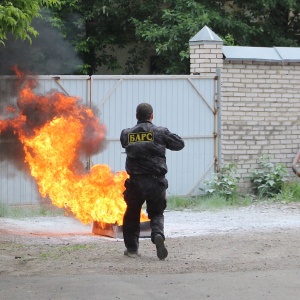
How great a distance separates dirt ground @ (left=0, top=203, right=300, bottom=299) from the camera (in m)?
8.48

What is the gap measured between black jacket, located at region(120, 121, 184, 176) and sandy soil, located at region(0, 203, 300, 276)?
1.01m

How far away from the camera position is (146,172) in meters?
10.3

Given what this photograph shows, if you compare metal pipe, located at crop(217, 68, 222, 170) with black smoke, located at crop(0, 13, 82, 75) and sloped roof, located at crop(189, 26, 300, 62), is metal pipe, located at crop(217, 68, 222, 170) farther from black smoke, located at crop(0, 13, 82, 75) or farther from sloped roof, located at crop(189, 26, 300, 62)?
black smoke, located at crop(0, 13, 82, 75)

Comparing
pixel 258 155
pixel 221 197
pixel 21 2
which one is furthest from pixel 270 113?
pixel 21 2

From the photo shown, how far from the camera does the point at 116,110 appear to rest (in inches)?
629

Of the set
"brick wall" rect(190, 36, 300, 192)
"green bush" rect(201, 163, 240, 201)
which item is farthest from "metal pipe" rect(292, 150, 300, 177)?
"green bush" rect(201, 163, 240, 201)

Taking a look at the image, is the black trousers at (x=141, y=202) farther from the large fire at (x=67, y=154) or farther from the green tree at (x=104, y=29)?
the green tree at (x=104, y=29)

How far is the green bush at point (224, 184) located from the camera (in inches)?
643

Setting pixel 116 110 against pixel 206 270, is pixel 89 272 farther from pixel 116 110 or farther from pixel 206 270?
pixel 116 110

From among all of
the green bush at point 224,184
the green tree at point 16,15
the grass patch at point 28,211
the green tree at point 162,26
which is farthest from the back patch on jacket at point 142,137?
the green tree at point 162,26

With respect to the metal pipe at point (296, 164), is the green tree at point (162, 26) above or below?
above

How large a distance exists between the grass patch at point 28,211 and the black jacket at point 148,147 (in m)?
4.76

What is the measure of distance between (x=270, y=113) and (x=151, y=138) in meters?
7.23

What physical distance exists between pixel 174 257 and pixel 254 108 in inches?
282
